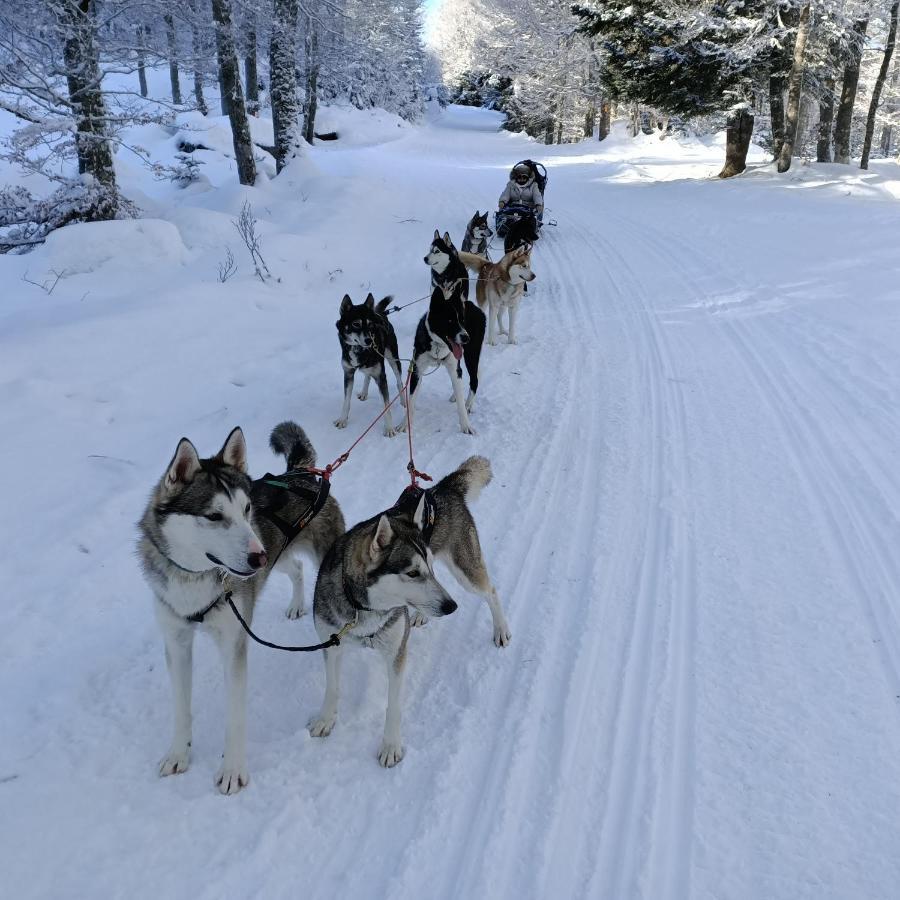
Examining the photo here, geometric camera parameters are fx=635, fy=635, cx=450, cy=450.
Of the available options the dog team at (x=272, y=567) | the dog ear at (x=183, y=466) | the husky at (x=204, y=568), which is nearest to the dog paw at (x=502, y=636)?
the dog team at (x=272, y=567)

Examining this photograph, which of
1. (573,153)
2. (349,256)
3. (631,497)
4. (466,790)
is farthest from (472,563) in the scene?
(573,153)

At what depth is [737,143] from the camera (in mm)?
18938

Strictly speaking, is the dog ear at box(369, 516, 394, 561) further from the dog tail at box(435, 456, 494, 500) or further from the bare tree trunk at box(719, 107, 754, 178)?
the bare tree trunk at box(719, 107, 754, 178)

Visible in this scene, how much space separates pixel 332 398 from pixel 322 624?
3855 mm

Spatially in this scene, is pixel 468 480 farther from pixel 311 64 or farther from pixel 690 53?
pixel 311 64

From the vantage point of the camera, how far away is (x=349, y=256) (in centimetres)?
1119

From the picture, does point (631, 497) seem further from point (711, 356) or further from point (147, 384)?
point (147, 384)

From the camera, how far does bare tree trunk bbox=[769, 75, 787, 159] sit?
58.8 ft

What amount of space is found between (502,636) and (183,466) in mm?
1880

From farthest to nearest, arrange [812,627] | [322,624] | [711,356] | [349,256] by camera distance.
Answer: [349,256], [711,356], [812,627], [322,624]

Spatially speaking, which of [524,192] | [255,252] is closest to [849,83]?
[524,192]

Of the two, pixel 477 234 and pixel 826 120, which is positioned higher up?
pixel 826 120

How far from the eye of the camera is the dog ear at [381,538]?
2588 millimetres

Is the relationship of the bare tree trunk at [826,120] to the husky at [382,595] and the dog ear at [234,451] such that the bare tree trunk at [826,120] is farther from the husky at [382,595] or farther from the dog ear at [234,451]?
the dog ear at [234,451]
